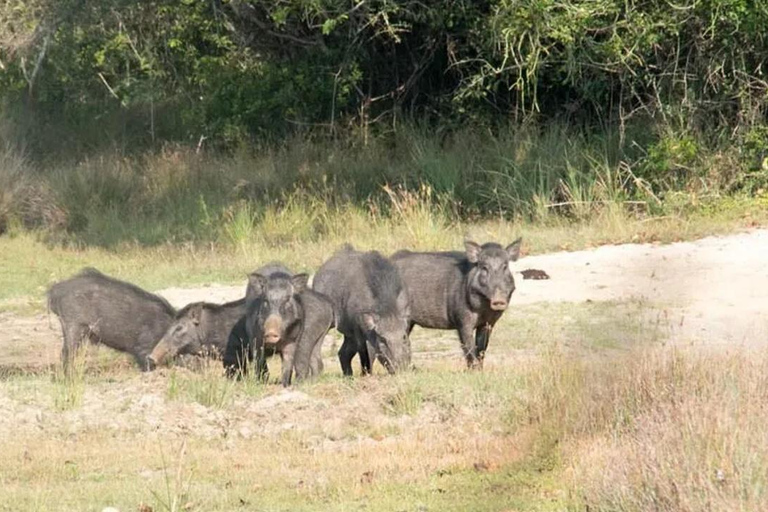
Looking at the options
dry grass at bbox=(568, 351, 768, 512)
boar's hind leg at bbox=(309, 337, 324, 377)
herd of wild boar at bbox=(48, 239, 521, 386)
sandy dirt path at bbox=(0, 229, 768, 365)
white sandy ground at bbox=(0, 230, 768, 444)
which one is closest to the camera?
dry grass at bbox=(568, 351, 768, 512)

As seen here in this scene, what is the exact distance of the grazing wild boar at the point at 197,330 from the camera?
14.7 m

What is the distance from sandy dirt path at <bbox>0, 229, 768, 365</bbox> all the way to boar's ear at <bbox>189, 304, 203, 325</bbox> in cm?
223

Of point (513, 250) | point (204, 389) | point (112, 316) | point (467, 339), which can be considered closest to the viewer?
point (204, 389)

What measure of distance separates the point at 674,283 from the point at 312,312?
5846mm

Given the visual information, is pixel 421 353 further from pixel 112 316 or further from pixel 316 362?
pixel 112 316

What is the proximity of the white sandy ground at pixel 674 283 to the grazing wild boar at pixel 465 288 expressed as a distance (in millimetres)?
2227

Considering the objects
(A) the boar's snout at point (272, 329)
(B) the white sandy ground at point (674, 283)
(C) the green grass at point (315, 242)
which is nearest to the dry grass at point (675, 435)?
(A) the boar's snout at point (272, 329)

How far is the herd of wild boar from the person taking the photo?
13.6 m

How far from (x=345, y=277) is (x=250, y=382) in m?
2.07

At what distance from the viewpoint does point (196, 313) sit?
1484cm

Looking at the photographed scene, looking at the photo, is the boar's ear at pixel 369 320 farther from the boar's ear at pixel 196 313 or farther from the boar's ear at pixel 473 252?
the boar's ear at pixel 196 313

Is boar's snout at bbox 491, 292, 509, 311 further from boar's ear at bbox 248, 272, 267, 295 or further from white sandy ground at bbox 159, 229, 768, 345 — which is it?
white sandy ground at bbox 159, 229, 768, 345

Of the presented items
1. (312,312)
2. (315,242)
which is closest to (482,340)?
(312,312)

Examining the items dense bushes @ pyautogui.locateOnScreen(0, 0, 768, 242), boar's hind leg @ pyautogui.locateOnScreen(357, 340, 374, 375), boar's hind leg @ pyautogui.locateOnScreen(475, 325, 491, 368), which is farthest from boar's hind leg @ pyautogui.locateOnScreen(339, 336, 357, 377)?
dense bushes @ pyautogui.locateOnScreen(0, 0, 768, 242)
